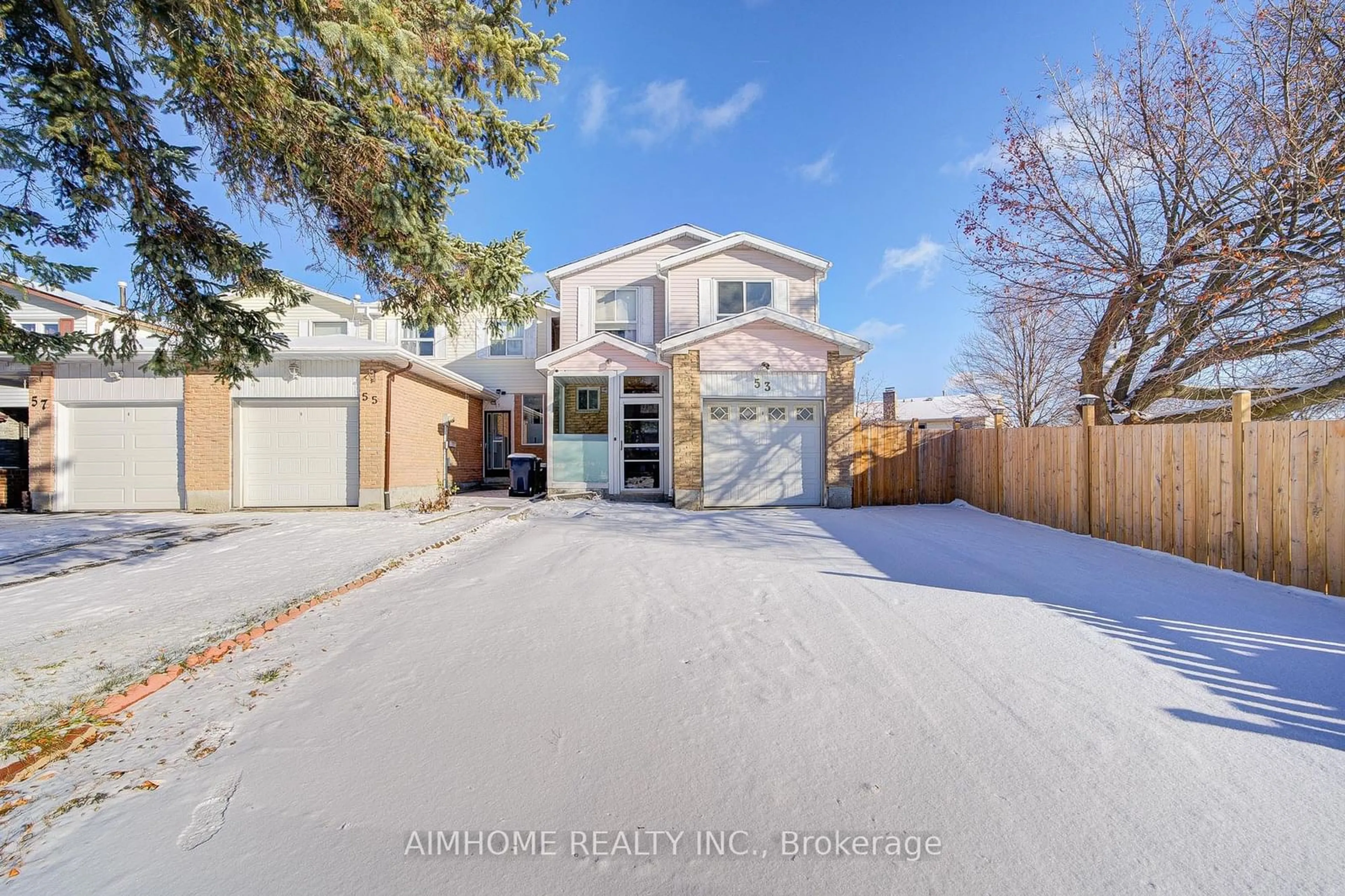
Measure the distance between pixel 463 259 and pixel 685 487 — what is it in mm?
6760

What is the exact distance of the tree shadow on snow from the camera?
2.72 m

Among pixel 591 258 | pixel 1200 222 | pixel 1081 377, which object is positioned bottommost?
pixel 1081 377

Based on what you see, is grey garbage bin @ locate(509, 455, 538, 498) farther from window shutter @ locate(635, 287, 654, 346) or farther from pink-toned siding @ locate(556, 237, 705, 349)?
window shutter @ locate(635, 287, 654, 346)

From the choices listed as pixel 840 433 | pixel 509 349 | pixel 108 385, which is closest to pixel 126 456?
pixel 108 385

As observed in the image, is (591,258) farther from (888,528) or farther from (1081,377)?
(1081,377)

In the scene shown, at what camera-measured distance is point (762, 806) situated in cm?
198

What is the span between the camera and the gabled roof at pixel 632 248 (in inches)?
555

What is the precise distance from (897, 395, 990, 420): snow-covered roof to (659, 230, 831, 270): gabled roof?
15.4 meters

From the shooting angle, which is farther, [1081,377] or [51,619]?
[1081,377]

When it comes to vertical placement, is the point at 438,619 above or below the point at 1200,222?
below

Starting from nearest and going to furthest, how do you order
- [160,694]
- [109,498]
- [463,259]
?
[160,694] → [463,259] → [109,498]

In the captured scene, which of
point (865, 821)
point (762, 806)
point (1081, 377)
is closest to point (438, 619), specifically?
point (762, 806)

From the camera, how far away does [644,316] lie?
561 inches

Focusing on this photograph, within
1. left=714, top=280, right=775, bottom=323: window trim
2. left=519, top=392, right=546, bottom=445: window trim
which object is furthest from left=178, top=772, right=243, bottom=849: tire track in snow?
left=519, top=392, right=546, bottom=445: window trim
